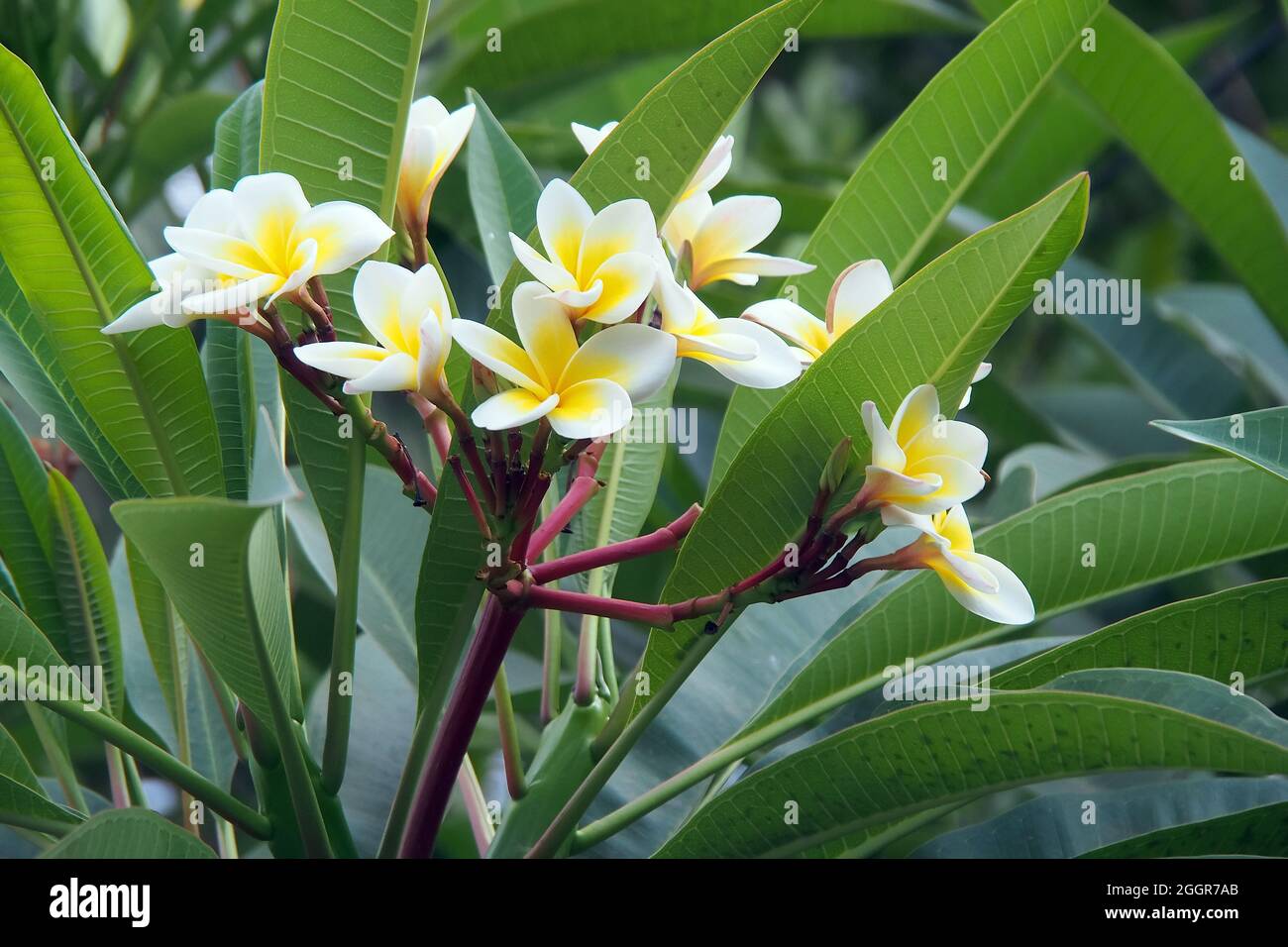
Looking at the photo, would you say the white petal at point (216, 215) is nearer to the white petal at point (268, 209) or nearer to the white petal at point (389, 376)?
the white petal at point (268, 209)

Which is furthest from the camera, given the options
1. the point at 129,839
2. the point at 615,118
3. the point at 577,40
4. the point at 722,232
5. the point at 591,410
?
the point at 615,118

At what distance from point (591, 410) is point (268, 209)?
213 millimetres

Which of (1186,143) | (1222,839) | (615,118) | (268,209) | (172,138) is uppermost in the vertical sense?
(615,118)

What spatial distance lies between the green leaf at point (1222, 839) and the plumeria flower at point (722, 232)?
432 mm

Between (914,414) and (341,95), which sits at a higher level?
(341,95)

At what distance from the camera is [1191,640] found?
0.80m

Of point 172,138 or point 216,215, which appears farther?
point 172,138

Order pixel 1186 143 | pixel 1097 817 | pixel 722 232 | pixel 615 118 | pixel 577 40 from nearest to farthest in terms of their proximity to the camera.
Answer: pixel 722 232, pixel 1097 817, pixel 1186 143, pixel 577 40, pixel 615 118

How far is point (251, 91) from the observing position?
854 millimetres

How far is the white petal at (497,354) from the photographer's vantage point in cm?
56

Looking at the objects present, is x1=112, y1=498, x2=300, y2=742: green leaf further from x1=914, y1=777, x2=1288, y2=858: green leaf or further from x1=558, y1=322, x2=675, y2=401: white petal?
x1=914, y1=777, x2=1288, y2=858: green leaf

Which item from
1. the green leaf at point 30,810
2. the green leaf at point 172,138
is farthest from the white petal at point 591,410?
the green leaf at point 172,138

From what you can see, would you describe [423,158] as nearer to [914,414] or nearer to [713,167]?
[713,167]

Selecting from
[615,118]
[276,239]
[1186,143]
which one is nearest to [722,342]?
[276,239]
